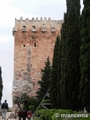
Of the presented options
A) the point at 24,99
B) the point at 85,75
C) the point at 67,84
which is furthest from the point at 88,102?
the point at 24,99

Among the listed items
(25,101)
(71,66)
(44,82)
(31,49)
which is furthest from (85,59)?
(31,49)

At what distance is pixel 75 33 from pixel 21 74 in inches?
1387

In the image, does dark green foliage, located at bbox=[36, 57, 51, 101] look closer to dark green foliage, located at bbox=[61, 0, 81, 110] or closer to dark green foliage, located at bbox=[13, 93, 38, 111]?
dark green foliage, located at bbox=[13, 93, 38, 111]

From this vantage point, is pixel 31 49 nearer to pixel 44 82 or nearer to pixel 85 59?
pixel 44 82

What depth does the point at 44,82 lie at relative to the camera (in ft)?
186

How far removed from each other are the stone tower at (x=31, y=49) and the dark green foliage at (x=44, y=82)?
11.6ft

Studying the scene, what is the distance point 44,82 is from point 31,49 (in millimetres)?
8669

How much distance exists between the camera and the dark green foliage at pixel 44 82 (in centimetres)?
5530

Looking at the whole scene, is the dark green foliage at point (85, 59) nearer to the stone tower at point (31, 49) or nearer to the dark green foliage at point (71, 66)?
the dark green foliage at point (71, 66)

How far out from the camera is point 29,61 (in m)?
62.7

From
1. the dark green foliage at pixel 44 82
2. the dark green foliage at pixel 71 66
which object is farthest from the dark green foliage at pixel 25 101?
the dark green foliage at pixel 71 66

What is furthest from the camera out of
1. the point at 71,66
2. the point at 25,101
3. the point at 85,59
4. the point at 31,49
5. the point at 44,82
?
the point at 31,49

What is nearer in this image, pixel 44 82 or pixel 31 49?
pixel 44 82

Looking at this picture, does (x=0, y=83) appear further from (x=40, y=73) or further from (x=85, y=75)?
(x=85, y=75)
